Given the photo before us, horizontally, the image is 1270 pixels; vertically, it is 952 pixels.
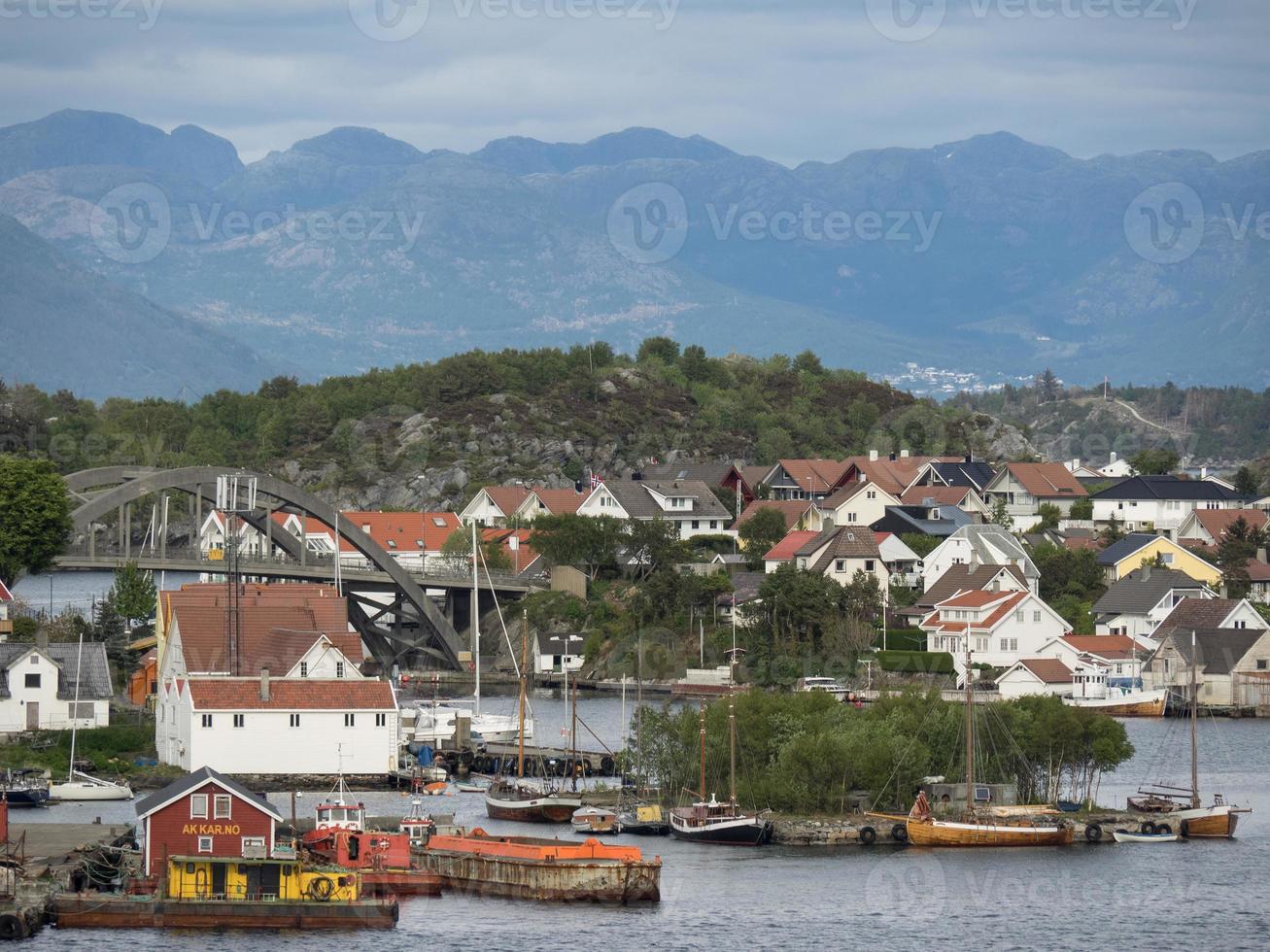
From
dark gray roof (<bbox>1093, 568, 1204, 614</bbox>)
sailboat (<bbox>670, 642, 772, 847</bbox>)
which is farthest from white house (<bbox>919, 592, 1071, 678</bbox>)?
sailboat (<bbox>670, 642, 772, 847</bbox>)

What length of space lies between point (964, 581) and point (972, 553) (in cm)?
693

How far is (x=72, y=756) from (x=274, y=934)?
20.5 m

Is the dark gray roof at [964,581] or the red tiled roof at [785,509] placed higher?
the red tiled roof at [785,509]

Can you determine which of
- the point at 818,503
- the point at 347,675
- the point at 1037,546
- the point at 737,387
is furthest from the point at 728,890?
the point at 737,387

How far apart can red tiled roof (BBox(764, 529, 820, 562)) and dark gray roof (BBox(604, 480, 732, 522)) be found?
13503mm

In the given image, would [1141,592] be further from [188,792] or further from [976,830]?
[188,792]

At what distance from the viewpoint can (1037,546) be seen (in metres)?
115

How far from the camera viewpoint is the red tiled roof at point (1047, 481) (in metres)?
137

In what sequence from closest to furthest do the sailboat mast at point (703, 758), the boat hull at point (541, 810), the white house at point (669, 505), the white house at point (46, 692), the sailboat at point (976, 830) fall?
the sailboat at point (976, 830), the sailboat mast at point (703, 758), the boat hull at point (541, 810), the white house at point (46, 692), the white house at point (669, 505)

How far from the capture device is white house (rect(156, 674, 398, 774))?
64688mm

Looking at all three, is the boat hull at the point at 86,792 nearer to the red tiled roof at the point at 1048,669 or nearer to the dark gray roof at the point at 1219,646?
the red tiled roof at the point at 1048,669

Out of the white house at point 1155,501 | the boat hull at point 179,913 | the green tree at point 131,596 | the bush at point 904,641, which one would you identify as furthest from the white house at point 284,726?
the white house at point 1155,501

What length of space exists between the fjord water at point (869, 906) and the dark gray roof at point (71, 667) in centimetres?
1043

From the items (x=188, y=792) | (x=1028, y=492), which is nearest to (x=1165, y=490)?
(x=1028, y=492)
